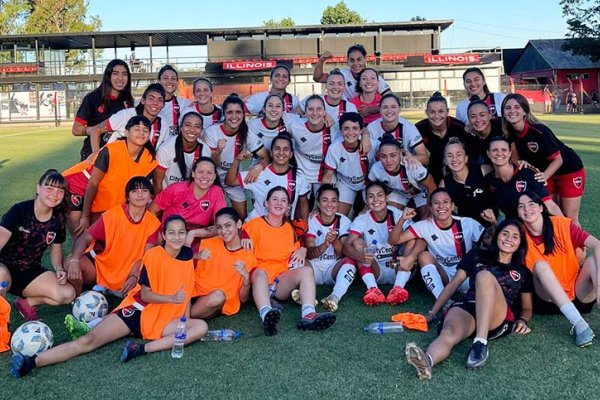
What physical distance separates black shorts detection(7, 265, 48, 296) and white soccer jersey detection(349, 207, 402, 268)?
2.63 m

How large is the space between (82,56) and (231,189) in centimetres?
4391

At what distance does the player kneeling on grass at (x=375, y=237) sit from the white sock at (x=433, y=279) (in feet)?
0.87

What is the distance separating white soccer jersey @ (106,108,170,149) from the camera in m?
5.45

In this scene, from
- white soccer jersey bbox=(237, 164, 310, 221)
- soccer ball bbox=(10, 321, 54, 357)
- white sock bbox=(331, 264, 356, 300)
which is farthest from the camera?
white soccer jersey bbox=(237, 164, 310, 221)

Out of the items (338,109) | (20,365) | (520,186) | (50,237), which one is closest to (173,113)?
(338,109)

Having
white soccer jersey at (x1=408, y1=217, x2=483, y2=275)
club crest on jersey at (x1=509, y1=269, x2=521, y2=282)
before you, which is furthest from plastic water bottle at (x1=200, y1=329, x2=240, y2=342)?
club crest on jersey at (x1=509, y1=269, x2=521, y2=282)

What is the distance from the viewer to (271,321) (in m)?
3.79

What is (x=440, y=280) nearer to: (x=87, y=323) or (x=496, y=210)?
(x=496, y=210)

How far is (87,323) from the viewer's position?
3920 millimetres

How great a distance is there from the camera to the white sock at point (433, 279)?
442 cm

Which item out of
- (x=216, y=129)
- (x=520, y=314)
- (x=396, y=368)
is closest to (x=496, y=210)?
(x=520, y=314)

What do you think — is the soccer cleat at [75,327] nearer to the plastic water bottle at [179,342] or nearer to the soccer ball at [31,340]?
the soccer ball at [31,340]

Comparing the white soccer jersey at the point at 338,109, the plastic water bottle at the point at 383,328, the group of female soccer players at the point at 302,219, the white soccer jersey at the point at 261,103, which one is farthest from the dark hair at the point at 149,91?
the plastic water bottle at the point at 383,328

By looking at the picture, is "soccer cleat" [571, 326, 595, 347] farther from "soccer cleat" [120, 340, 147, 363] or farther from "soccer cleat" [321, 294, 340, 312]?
"soccer cleat" [120, 340, 147, 363]
